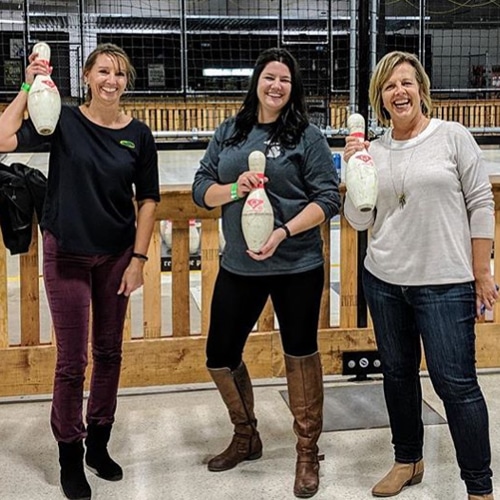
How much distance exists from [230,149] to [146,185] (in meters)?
0.33

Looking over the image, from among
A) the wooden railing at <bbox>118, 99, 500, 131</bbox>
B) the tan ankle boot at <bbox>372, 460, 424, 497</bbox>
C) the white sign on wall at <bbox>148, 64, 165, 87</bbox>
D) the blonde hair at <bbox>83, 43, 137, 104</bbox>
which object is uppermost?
the white sign on wall at <bbox>148, 64, 165, 87</bbox>

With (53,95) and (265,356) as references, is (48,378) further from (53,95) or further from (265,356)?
(53,95)

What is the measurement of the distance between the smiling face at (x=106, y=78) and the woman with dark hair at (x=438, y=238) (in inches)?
31.3

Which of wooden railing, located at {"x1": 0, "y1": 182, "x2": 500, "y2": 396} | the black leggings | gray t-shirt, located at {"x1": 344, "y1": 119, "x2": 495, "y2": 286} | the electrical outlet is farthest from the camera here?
the electrical outlet

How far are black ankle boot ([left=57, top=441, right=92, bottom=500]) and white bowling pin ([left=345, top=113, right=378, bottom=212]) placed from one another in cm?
128

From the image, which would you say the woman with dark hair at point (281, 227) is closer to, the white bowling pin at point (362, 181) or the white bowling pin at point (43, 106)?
→ the white bowling pin at point (362, 181)

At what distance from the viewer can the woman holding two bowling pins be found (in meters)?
2.50

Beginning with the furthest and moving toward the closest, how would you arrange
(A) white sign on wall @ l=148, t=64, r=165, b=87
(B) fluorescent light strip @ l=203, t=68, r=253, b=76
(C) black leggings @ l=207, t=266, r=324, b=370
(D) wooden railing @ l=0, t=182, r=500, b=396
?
(B) fluorescent light strip @ l=203, t=68, r=253, b=76 < (A) white sign on wall @ l=148, t=64, r=165, b=87 < (D) wooden railing @ l=0, t=182, r=500, b=396 < (C) black leggings @ l=207, t=266, r=324, b=370

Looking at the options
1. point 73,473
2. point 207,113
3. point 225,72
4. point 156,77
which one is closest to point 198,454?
point 73,473

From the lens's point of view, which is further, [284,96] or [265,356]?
[265,356]

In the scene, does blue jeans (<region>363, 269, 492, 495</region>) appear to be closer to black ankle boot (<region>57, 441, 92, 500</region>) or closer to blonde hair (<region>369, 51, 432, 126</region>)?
blonde hair (<region>369, 51, 432, 126</region>)

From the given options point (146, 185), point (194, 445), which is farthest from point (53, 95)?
point (194, 445)

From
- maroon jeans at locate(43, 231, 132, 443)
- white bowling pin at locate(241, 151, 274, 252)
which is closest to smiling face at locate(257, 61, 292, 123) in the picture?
white bowling pin at locate(241, 151, 274, 252)

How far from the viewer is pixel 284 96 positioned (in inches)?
102
